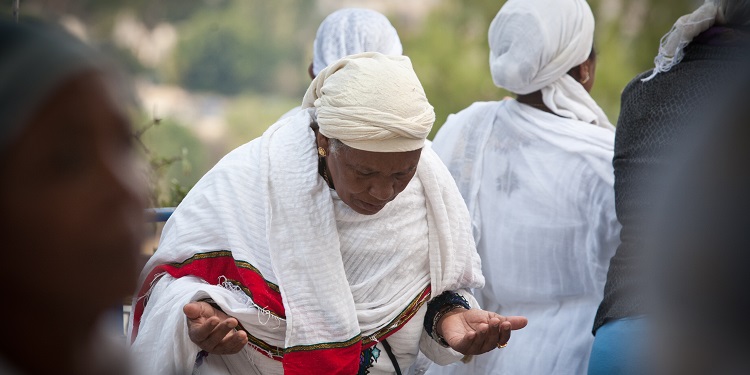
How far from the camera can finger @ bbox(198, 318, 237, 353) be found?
2.61m

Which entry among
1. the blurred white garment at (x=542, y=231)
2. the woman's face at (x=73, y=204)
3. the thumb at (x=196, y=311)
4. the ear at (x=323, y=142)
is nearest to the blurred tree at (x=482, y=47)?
the blurred white garment at (x=542, y=231)

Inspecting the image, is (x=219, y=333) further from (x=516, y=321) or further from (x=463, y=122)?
(x=463, y=122)

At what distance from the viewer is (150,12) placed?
19031mm

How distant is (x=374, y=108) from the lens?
2.71 m

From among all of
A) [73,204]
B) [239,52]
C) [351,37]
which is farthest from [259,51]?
[73,204]

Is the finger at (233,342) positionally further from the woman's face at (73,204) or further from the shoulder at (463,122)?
the shoulder at (463,122)

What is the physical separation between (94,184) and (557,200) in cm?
302

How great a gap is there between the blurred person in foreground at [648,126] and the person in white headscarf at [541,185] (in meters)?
0.62

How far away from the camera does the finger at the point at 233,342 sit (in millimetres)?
2611

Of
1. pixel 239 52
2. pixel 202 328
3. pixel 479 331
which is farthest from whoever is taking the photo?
pixel 239 52

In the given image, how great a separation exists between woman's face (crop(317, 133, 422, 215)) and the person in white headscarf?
50.7 inches

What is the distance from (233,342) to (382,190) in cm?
60

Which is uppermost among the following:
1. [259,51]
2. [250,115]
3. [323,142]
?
[323,142]

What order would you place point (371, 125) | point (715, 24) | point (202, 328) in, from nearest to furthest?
1. point (202, 328)
2. point (371, 125)
3. point (715, 24)
